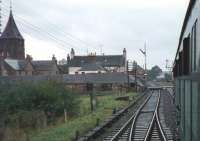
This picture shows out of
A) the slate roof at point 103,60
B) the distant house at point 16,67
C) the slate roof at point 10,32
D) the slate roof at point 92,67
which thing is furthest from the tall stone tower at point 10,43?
the slate roof at point 103,60

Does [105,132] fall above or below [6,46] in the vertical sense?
below

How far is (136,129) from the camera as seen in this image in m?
19.9

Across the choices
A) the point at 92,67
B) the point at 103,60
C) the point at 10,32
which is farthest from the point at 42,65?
the point at 103,60

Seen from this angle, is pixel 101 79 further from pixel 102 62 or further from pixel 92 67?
pixel 102 62

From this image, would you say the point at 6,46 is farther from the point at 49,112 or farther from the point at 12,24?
the point at 49,112

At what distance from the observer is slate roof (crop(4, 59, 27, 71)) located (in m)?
109

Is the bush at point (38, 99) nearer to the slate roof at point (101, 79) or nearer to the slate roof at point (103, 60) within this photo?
the slate roof at point (101, 79)

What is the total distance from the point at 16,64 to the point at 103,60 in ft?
129

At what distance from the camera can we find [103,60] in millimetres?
144500

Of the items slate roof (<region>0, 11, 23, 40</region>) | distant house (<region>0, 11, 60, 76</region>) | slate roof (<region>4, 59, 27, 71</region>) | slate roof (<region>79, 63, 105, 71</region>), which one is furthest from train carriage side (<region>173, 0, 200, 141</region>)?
slate roof (<region>0, 11, 23, 40</region>)

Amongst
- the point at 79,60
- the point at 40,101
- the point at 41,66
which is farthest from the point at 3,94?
the point at 79,60

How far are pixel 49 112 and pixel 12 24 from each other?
332 ft

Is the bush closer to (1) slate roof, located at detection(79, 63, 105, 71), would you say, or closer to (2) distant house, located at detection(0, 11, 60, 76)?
(2) distant house, located at detection(0, 11, 60, 76)

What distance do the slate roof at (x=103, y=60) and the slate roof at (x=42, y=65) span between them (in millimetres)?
19390
